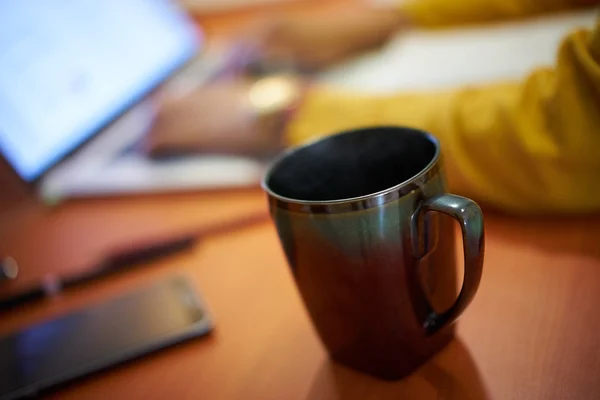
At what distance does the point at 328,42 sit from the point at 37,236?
51 cm

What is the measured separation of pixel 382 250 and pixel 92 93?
0.43 m

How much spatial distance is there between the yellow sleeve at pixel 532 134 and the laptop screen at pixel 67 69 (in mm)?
331

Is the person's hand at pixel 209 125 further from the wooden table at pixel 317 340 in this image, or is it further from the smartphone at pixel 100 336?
the smartphone at pixel 100 336

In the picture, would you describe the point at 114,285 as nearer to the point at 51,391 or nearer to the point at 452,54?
the point at 51,391

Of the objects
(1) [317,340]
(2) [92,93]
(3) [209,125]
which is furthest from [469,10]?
(1) [317,340]

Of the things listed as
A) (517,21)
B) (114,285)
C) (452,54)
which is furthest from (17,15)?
(517,21)

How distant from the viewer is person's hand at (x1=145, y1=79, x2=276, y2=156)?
25.0 inches

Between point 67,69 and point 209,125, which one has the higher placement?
point 67,69

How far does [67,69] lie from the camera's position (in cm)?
58

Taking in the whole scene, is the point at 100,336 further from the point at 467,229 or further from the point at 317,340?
the point at 467,229

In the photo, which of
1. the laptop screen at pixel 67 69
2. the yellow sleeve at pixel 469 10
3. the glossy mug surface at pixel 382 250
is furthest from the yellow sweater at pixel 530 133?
the yellow sleeve at pixel 469 10

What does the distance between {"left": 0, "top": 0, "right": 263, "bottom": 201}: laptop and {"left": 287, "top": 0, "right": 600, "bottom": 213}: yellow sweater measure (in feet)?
0.69

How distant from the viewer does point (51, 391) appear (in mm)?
387

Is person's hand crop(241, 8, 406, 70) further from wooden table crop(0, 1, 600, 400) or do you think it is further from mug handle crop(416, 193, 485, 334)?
mug handle crop(416, 193, 485, 334)
